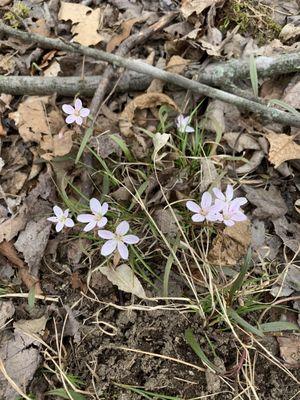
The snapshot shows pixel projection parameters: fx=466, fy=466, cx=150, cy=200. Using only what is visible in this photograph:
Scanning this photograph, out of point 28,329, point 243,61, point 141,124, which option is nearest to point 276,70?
point 243,61

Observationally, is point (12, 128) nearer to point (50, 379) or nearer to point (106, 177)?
point (106, 177)

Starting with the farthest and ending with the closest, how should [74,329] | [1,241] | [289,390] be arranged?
[1,241]
[74,329]
[289,390]

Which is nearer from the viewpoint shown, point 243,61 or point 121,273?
point 121,273

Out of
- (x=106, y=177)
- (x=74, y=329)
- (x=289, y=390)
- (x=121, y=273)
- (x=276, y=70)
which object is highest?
(x=276, y=70)

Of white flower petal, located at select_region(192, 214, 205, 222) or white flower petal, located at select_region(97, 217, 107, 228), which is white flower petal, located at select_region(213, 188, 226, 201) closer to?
white flower petal, located at select_region(192, 214, 205, 222)

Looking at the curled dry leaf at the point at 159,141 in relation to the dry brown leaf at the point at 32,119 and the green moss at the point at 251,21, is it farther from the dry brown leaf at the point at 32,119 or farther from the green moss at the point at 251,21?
the green moss at the point at 251,21

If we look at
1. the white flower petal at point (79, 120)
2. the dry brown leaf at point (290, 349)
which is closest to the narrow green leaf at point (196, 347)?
the dry brown leaf at point (290, 349)

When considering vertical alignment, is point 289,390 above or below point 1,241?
below

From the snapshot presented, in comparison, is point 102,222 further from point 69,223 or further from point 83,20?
point 83,20

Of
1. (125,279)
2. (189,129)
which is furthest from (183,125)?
(125,279)
